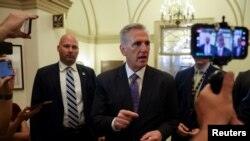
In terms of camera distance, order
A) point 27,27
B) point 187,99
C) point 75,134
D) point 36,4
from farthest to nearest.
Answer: point 36,4
point 75,134
point 187,99
point 27,27

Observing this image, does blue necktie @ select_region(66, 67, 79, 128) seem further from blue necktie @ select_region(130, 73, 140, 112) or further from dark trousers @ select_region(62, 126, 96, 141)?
blue necktie @ select_region(130, 73, 140, 112)

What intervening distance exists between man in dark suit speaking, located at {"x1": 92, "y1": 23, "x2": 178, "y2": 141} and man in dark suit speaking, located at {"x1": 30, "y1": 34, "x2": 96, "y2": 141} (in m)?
0.95

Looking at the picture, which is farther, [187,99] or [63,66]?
[63,66]

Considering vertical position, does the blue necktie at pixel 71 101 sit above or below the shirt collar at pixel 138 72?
below

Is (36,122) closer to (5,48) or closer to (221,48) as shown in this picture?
(5,48)

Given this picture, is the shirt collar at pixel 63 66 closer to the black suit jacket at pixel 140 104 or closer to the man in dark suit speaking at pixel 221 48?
the black suit jacket at pixel 140 104

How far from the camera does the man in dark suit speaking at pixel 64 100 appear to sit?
3068 mm

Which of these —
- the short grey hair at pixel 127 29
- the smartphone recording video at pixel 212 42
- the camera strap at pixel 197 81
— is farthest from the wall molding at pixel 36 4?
the smartphone recording video at pixel 212 42

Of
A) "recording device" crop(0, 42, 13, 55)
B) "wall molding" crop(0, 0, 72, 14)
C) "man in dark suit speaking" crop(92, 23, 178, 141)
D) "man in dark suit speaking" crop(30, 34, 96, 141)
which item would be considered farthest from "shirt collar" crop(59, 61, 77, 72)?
"wall molding" crop(0, 0, 72, 14)

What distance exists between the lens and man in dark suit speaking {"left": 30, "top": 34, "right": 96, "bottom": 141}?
3068 millimetres

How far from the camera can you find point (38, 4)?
4863 millimetres

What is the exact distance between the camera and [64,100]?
3.14 m

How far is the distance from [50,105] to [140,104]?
4.61ft

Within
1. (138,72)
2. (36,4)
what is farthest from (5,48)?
(36,4)
